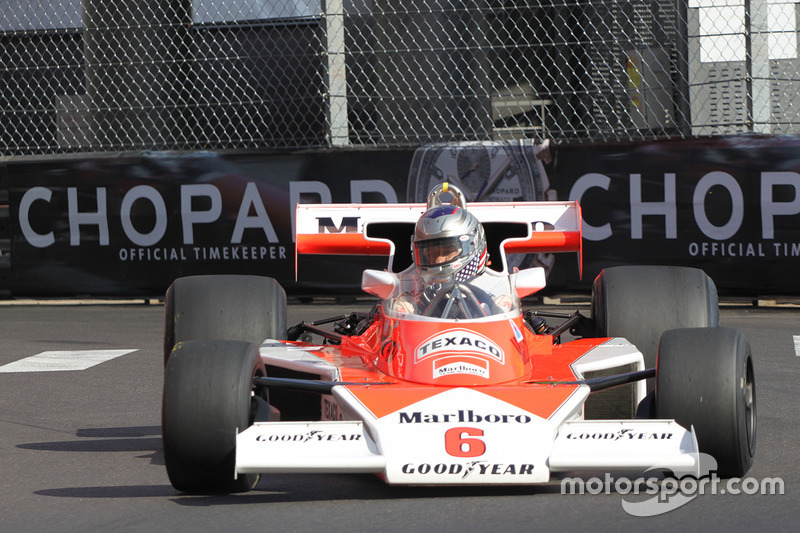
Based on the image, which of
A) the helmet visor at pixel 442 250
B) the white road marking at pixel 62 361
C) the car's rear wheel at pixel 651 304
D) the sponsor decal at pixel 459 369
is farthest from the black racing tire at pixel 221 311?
the white road marking at pixel 62 361

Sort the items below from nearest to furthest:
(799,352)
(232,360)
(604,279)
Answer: (232,360), (604,279), (799,352)

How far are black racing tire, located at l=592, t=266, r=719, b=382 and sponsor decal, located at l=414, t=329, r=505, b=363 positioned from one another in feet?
4.41

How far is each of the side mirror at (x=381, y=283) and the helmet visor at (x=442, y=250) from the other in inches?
7.0

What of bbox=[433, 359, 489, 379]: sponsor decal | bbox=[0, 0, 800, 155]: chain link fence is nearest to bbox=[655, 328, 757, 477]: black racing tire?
bbox=[433, 359, 489, 379]: sponsor decal

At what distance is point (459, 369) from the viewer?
491 centimetres

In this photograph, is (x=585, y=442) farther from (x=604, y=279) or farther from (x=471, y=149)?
(x=471, y=149)

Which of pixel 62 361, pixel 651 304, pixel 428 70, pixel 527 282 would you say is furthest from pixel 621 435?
pixel 428 70

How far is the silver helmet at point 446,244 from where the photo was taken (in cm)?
566

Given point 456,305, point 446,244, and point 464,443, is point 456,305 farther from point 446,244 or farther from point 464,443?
point 464,443

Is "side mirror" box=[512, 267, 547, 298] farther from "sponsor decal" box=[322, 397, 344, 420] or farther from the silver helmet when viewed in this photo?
"sponsor decal" box=[322, 397, 344, 420]

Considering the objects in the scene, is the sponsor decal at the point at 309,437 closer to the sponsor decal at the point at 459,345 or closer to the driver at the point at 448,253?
the sponsor decal at the point at 459,345

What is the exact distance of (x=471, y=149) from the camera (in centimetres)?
1095

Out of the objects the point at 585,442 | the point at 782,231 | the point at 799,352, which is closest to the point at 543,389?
the point at 585,442

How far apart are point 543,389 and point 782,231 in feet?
20.9
